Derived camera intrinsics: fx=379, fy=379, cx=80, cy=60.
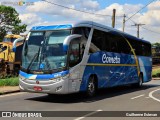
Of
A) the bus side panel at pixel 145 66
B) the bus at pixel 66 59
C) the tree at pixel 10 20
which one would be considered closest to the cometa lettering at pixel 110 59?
the bus at pixel 66 59

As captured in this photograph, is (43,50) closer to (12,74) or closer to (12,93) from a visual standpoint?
(12,93)

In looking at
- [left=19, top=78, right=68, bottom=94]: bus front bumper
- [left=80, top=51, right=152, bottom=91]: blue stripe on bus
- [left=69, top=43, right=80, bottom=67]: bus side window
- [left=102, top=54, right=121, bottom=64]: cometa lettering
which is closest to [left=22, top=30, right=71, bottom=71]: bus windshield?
[left=69, top=43, right=80, bottom=67]: bus side window

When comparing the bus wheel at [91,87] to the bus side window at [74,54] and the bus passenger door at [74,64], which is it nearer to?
the bus passenger door at [74,64]

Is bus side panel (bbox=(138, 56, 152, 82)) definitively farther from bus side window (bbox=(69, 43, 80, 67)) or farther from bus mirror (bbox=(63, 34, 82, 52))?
bus mirror (bbox=(63, 34, 82, 52))

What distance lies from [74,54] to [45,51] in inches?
45.8

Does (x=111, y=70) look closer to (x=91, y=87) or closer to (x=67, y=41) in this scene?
(x=91, y=87)

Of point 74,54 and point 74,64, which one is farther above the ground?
point 74,54

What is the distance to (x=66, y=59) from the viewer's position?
14.5 m

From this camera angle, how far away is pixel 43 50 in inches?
584

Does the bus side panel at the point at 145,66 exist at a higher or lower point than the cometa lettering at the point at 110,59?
lower

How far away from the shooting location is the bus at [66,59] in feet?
47.5

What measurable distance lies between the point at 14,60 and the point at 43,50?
638 inches

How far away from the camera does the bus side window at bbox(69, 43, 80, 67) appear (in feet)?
48.6

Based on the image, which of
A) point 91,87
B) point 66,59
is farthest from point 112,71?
point 66,59
